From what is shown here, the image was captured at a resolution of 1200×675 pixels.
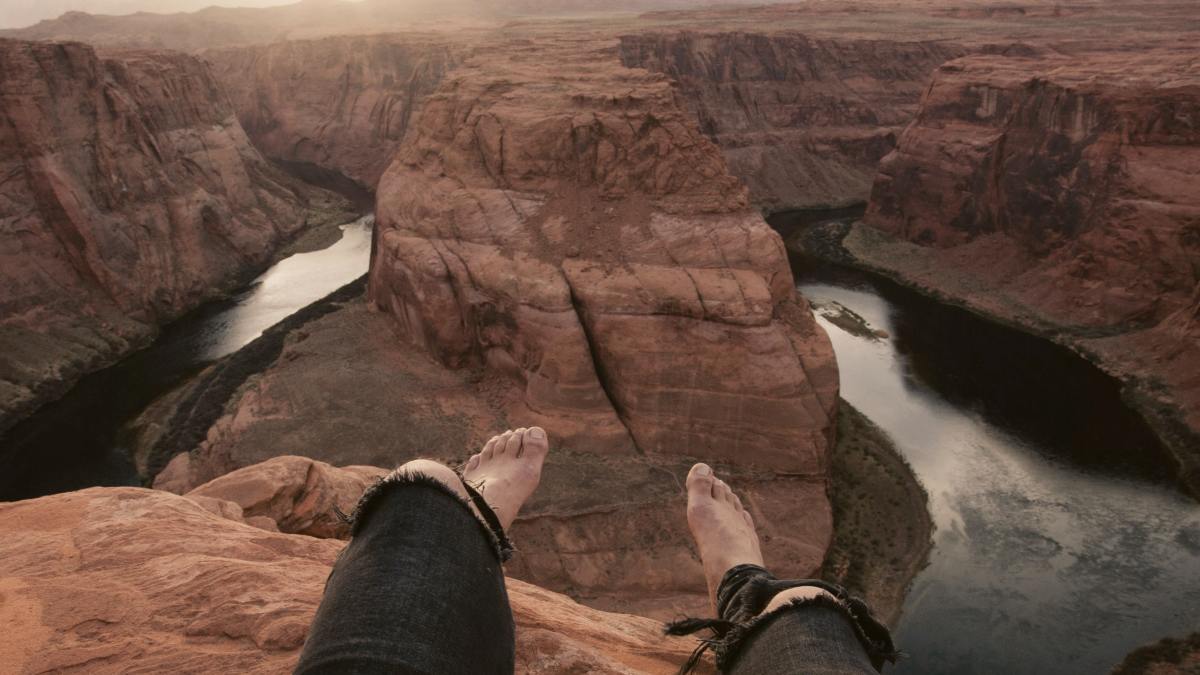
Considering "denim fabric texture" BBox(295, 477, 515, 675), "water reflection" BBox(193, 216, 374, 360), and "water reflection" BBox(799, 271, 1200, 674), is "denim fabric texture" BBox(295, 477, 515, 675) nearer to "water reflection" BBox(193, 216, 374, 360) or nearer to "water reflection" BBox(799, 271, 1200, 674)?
"water reflection" BBox(799, 271, 1200, 674)

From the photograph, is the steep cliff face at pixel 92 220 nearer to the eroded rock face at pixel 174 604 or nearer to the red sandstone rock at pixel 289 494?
the red sandstone rock at pixel 289 494

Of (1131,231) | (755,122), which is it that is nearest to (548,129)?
(1131,231)

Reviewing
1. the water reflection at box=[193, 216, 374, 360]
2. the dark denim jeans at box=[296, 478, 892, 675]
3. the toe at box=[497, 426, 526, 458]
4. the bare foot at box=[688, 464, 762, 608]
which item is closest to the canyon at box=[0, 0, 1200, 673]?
the bare foot at box=[688, 464, 762, 608]

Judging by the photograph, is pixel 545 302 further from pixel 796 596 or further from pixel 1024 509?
pixel 796 596

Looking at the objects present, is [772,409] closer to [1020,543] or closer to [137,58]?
[1020,543]

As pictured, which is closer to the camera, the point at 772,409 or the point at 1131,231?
the point at 772,409

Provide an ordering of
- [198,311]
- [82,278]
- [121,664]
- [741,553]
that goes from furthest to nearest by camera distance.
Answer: [198,311], [82,278], [741,553], [121,664]
